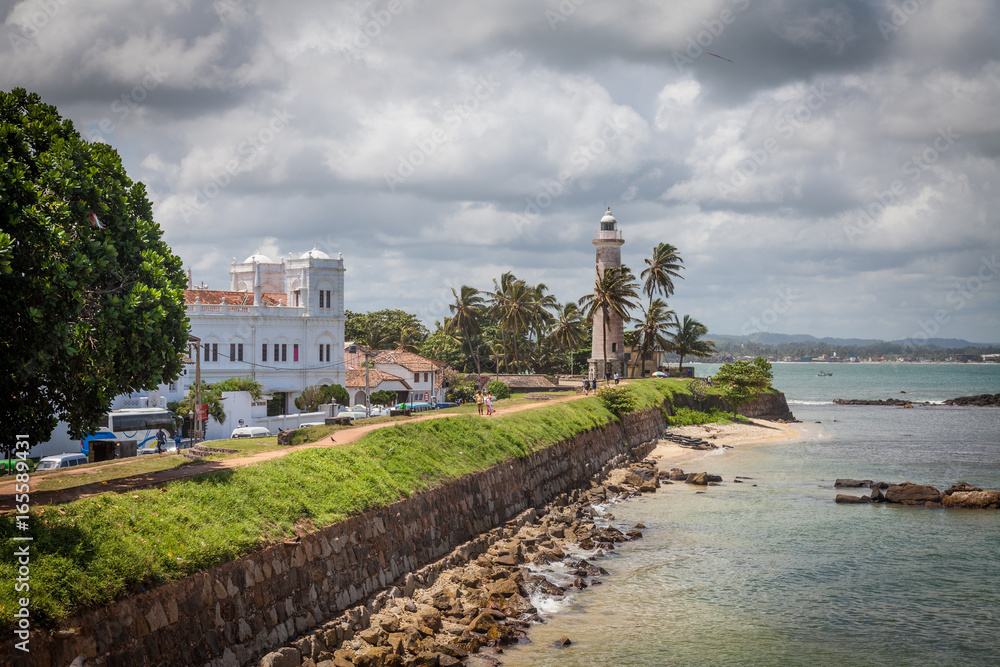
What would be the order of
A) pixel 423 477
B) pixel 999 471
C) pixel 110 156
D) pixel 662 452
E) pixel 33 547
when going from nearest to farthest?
pixel 33 547 < pixel 110 156 < pixel 423 477 < pixel 999 471 < pixel 662 452

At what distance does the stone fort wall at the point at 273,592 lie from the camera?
40.8ft

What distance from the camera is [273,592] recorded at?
16156mm

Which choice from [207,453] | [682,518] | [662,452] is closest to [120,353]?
[207,453]

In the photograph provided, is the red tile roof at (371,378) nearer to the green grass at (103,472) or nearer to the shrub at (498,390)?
the shrub at (498,390)

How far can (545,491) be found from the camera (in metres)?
34.9

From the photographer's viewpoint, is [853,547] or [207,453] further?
[853,547]

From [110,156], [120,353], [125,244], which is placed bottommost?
[120,353]

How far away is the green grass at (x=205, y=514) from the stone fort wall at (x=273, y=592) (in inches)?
12.7

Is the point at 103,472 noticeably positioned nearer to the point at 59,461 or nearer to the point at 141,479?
the point at 141,479

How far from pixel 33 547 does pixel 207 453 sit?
1325cm

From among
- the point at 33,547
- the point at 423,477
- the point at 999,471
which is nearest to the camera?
the point at 33,547

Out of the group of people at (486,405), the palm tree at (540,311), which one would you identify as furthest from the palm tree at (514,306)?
the group of people at (486,405)

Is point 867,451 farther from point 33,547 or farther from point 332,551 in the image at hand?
point 33,547

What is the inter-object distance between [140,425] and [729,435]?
46.0 meters
